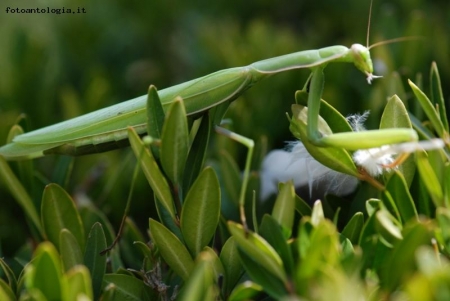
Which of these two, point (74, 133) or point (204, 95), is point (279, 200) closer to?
point (204, 95)

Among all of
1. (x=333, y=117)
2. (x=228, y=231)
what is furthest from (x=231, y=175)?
(x=333, y=117)

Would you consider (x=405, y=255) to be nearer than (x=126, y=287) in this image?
Yes

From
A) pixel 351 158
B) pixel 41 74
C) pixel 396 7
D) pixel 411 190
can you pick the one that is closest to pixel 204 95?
pixel 351 158

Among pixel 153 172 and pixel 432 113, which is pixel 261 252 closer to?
pixel 153 172

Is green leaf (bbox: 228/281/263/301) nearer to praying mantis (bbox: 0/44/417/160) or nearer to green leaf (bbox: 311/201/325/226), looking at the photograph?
green leaf (bbox: 311/201/325/226)

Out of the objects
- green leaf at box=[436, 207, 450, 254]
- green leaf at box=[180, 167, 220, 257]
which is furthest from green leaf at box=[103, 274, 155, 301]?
green leaf at box=[436, 207, 450, 254]

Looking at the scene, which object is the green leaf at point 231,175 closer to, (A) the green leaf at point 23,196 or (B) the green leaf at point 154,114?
(B) the green leaf at point 154,114

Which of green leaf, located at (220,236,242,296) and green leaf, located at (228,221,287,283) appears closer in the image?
green leaf, located at (228,221,287,283)

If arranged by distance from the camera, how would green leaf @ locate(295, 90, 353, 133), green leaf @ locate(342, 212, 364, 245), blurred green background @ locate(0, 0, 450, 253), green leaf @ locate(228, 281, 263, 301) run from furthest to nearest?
blurred green background @ locate(0, 0, 450, 253) < green leaf @ locate(295, 90, 353, 133) < green leaf @ locate(342, 212, 364, 245) < green leaf @ locate(228, 281, 263, 301)
